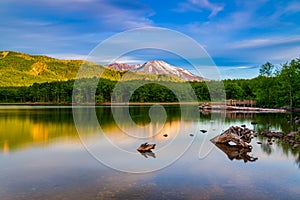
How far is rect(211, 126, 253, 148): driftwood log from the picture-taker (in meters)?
17.2

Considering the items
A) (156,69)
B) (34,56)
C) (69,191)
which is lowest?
(69,191)

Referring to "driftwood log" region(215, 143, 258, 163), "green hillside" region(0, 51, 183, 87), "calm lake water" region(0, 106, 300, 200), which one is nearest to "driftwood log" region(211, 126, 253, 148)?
"driftwood log" region(215, 143, 258, 163)

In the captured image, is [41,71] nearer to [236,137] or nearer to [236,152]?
[236,137]

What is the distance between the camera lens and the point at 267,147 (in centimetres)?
1677

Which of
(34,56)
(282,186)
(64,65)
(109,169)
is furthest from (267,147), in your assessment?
(34,56)

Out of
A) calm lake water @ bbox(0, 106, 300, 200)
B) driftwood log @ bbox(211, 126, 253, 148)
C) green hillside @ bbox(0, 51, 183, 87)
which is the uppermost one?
green hillside @ bbox(0, 51, 183, 87)

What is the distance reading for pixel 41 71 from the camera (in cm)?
16325

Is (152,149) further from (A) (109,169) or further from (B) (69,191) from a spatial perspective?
(B) (69,191)

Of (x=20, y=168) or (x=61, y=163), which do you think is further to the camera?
(x=61, y=163)

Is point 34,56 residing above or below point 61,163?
above

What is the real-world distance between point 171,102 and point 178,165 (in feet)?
268

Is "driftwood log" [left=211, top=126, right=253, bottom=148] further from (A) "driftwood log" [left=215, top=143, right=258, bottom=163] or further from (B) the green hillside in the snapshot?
(B) the green hillside

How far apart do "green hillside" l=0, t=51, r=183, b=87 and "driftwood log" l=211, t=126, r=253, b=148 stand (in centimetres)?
8337

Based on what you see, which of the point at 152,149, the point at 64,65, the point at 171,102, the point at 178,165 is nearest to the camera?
the point at 178,165
